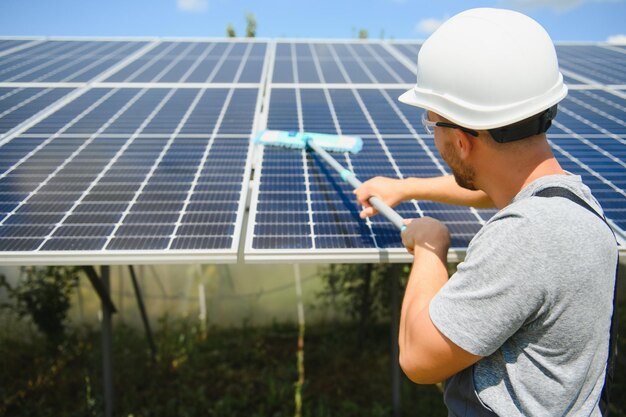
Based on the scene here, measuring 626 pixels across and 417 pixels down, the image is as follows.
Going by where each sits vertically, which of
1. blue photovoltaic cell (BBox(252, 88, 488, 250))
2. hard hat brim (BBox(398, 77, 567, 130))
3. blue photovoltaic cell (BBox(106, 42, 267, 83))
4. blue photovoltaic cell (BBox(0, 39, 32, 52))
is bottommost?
blue photovoltaic cell (BBox(252, 88, 488, 250))

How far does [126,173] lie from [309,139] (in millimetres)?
1745

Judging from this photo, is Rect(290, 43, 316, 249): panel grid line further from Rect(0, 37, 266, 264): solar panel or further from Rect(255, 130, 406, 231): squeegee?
Rect(0, 37, 266, 264): solar panel

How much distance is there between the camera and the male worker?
1.39 meters

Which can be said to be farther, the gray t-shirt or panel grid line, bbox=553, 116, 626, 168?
panel grid line, bbox=553, 116, 626, 168

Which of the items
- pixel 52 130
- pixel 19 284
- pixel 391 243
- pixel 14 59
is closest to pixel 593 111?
pixel 391 243

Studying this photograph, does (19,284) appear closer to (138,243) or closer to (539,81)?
(138,243)

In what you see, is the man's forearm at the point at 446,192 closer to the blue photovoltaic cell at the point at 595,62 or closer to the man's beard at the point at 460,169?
the man's beard at the point at 460,169

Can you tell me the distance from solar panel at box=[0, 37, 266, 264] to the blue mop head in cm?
28

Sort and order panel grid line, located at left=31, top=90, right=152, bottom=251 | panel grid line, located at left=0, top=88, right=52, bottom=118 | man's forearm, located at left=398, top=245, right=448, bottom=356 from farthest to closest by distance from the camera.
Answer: panel grid line, located at left=0, top=88, right=52, bottom=118 < panel grid line, located at left=31, top=90, right=152, bottom=251 < man's forearm, located at left=398, top=245, right=448, bottom=356

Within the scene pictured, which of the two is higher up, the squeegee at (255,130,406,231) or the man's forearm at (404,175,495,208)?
the man's forearm at (404,175,495,208)

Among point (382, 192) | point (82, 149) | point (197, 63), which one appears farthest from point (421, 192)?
point (197, 63)

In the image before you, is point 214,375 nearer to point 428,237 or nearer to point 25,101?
point 25,101

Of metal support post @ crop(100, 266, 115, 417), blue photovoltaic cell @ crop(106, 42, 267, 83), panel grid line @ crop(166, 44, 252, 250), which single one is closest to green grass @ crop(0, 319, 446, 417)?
metal support post @ crop(100, 266, 115, 417)

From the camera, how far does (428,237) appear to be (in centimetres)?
206
